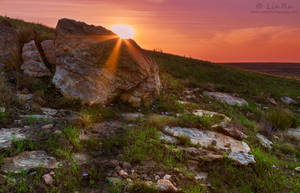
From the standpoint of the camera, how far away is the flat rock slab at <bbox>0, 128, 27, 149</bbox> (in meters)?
3.95

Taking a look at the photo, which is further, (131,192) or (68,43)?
(68,43)

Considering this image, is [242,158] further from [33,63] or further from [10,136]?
[33,63]

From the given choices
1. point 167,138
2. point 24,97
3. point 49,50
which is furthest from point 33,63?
point 167,138

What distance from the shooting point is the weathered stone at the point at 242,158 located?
14.7ft

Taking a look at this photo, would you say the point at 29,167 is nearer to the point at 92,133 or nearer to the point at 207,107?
the point at 92,133

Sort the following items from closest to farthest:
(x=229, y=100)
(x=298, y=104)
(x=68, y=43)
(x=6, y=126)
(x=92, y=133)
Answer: (x=6, y=126), (x=92, y=133), (x=68, y=43), (x=229, y=100), (x=298, y=104)

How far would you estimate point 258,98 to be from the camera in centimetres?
1280

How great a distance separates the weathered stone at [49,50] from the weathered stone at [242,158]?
692 cm

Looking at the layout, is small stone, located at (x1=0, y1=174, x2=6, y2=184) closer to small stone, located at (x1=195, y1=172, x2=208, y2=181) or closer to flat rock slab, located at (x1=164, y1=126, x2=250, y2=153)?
small stone, located at (x1=195, y1=172, x2=208, y2=181)

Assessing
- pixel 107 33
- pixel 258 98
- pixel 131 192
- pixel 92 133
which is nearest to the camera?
pixel 131 192

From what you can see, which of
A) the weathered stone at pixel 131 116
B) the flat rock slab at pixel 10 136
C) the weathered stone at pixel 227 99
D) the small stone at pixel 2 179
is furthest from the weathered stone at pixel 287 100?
the small stone at pixel 2 179

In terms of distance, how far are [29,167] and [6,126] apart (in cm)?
172

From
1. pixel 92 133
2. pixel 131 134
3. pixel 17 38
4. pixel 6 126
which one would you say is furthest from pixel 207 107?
pixel 17 38

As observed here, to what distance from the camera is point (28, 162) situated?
11.8ft
